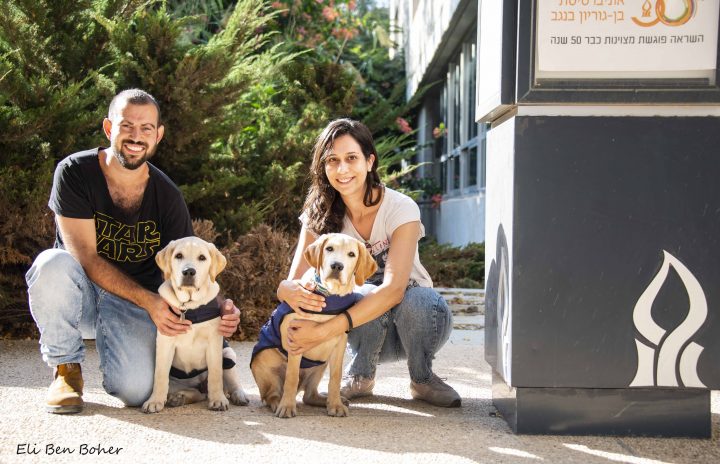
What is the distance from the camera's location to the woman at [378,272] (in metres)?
3.59

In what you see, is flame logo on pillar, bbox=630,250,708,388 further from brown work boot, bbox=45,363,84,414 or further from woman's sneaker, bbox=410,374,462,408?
brown work boot, bbox=45,363,84,414

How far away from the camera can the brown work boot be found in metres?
3.33

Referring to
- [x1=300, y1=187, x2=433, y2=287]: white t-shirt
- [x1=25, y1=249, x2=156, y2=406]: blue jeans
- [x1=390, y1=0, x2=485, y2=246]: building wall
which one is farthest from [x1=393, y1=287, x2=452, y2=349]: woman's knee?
[x1=390, y1=0, x2=485, y2=246]: building wall

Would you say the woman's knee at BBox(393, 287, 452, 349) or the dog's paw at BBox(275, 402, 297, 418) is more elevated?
the woman's knee at BBox(393, 287, 452, 349)

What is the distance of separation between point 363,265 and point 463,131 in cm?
901

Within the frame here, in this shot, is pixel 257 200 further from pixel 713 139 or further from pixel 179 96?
pixel 713 139

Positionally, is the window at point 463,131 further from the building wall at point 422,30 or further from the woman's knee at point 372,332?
the woman's knee at point 372,332

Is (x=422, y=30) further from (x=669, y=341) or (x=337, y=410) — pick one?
(x=669, y=341)

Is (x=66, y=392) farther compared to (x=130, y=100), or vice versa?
(x=130, y=100)

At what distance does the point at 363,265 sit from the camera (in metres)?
3.49

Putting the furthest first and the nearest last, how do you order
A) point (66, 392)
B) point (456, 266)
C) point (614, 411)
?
point (456, 266) < point (66, 392) < point (614, 411)

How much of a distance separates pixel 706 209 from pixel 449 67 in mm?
11724

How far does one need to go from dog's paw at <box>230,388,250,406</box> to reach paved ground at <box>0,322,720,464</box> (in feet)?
0.22

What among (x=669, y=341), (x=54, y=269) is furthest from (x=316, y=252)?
(x=669, y=341)
